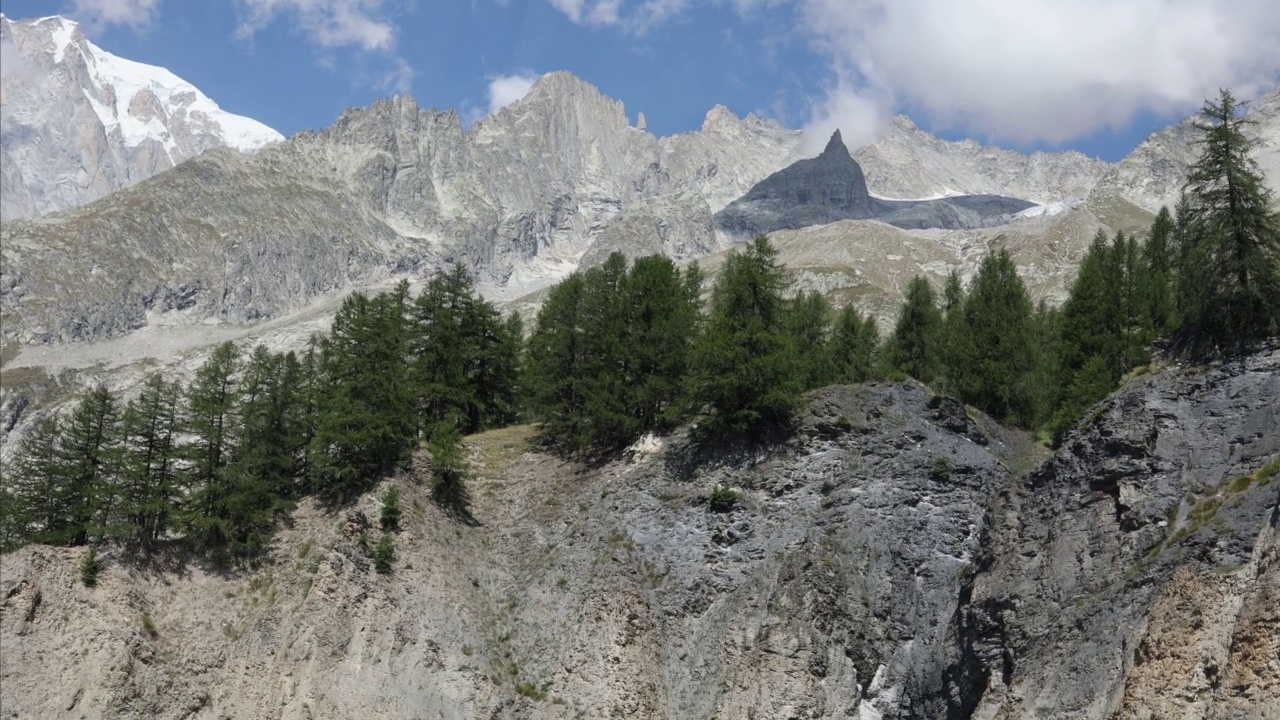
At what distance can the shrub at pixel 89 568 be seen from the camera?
44.6 m

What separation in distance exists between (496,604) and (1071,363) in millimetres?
34562

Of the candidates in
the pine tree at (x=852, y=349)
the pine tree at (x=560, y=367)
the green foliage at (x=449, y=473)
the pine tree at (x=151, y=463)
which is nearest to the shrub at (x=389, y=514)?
the green foliage at (x=449, y=473)

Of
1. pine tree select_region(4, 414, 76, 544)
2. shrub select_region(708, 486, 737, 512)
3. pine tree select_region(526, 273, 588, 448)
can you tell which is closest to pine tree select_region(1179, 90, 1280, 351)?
shrub select_region(708, 486, 737, 512)

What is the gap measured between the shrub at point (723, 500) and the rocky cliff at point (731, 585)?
1.13 feet

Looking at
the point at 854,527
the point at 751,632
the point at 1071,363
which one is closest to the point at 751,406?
Result: the point at 854,527

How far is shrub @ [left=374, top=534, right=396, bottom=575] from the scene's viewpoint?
47.2 m

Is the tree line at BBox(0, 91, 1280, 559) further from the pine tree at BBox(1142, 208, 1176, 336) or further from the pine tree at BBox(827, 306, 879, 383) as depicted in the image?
the pine tree at BBox(827, 306, 879, 383)

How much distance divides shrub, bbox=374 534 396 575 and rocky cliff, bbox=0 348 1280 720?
22.8 inches

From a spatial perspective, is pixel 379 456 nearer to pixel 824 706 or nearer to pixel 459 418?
pixel 459 418

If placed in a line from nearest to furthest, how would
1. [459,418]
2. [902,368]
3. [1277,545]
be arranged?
1. [1277,545]
2. [459,418]
3. [902,368]

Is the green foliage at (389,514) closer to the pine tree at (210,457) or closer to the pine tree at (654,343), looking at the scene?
the pine tree at (210,457)

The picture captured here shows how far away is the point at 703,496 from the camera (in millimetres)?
49656

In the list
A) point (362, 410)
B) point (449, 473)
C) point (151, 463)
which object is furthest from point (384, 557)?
point (151, 463)

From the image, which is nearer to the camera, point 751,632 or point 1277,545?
point 1277,545
